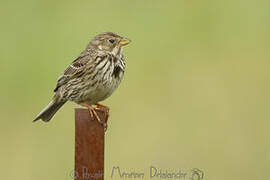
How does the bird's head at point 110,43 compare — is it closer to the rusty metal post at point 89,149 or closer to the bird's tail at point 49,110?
the bird's tail at point 49,110

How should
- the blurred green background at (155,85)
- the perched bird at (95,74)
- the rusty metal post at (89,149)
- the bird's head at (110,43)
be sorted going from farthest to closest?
the blurred green background at (155,85) → the bird's head at (110,43) → the perched bird at (95,74) → the rusty metal post at (89,149)

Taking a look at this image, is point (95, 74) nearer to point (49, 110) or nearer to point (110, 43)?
point (110, 43)

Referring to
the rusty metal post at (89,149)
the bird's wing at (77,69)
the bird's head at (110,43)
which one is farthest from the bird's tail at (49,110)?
the rusty metal post at (89,149)

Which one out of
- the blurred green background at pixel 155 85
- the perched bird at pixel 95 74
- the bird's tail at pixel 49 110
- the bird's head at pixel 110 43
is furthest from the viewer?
the blurred green background at pixel 155 85

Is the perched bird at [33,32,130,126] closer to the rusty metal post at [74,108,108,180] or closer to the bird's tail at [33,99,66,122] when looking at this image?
the bird's tail at [33,99,66,122]

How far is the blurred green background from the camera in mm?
9164

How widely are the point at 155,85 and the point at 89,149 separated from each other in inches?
240

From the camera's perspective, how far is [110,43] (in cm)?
728

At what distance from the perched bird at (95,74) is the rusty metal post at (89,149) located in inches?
63.4

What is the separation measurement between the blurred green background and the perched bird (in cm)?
177

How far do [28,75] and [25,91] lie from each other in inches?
16.7

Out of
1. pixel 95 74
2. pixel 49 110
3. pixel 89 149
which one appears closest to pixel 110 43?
pixel 95 74

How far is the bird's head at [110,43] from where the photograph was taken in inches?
285

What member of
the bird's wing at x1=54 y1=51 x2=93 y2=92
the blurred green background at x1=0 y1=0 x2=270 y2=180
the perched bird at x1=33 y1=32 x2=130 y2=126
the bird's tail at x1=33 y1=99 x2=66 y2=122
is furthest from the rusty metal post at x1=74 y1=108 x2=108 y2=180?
the blurred green background at x1=0 y1=0 x2=270 y2=180
